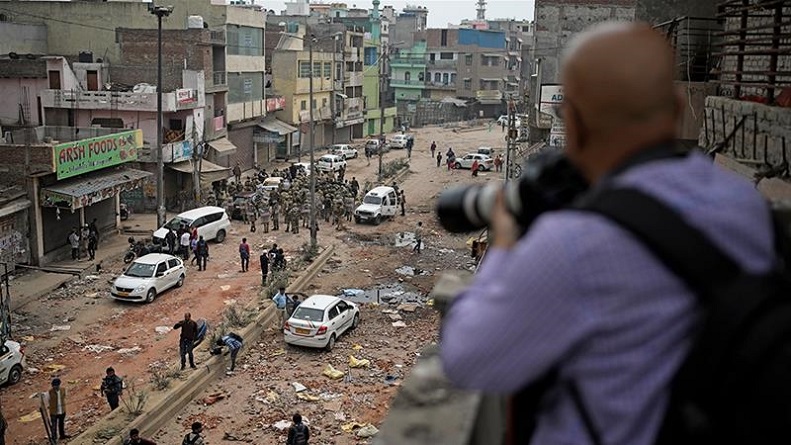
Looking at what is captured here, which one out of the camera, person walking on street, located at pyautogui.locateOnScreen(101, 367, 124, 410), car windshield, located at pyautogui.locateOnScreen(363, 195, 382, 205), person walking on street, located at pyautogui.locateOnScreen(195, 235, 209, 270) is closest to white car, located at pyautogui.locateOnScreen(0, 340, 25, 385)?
person walking on street, located at pyautogui.locateOnScreen(101, 367, 124, 410)

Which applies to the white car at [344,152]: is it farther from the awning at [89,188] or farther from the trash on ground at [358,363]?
the trash on ground at [358,363]

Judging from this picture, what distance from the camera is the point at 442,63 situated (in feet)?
270

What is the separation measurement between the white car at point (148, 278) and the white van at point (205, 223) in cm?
364

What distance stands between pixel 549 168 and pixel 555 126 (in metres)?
22.6

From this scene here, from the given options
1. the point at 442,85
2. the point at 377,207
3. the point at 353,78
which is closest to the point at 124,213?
the point at 377,207

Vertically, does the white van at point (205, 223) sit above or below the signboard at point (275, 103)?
below

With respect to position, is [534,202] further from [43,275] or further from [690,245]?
[43,275]

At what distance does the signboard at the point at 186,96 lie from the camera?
1335 inches

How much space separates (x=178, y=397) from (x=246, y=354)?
3.11 metres

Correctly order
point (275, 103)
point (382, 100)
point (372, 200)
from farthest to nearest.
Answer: point (382, 100) → point (275, 103) → point (372, 200)

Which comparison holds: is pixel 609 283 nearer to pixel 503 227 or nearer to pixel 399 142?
pixel 503 227

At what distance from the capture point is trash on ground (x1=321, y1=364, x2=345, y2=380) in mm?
17156

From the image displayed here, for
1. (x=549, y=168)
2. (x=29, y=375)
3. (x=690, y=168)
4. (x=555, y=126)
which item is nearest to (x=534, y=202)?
(x=549, y=168)

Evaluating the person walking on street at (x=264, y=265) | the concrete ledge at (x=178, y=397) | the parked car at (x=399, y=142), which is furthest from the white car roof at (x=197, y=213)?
the parked car at (x=399, y=142)
